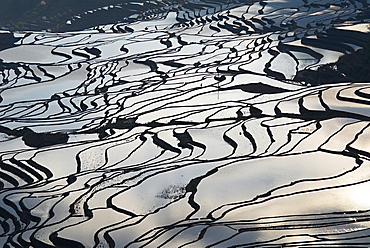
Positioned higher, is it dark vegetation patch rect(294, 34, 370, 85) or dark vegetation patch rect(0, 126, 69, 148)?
dark vegetation patch rect(294, 34, 370, 85)

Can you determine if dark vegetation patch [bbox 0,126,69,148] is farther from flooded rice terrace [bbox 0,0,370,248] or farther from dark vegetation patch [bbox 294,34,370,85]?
dark vegetation patch [bbox 294,34,370,85]

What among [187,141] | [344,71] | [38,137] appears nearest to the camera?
[187,141]

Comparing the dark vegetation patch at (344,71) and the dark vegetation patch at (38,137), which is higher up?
the dark vegetation patch at (344,71)

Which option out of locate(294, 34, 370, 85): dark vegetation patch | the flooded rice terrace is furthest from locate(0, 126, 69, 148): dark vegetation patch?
locate(294, 34, 370, 85): dark vegetation patch

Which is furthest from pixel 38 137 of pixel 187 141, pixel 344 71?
pixel 344 71

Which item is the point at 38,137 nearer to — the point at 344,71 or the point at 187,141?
the point at 187,141

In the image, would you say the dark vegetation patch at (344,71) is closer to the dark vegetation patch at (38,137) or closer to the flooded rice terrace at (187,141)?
the flooded rice terrace at (187,141)

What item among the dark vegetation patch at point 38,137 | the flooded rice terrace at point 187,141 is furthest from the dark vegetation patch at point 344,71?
the dark vegetation patch at point 38,137

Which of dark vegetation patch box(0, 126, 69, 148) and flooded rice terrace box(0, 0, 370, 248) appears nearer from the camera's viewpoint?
flooded rice terrace box(0, 0, 370, 248)

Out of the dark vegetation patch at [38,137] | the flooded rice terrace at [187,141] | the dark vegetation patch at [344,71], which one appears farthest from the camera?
the dark vegetation patch at [344,71]

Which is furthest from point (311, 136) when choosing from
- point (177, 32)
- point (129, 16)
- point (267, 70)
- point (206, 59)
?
point (129, 16)
